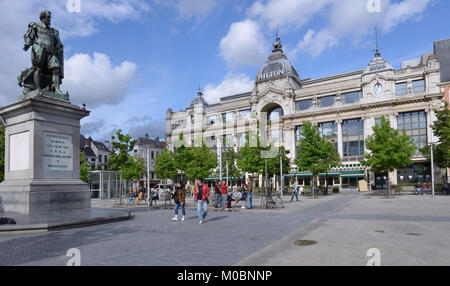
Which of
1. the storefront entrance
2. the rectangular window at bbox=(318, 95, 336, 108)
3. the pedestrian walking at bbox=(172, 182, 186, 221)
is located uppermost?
the rectangular window at bbox=(318, 95, 336, 108)

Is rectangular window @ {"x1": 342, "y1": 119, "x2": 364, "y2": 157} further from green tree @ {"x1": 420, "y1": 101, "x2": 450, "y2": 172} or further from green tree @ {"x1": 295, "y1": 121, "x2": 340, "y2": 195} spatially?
green tree @ {"x1": 295, "y1": 121, "x2": 340, "y2": 195}

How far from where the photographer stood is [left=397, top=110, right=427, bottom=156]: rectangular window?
4844 centimetres

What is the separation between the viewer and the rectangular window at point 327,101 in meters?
57.8

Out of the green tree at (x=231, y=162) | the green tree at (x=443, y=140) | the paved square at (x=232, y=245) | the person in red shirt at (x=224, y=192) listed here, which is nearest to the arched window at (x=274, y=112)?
the green tree at (x=231, y=162)

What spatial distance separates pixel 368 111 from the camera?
2085 inches

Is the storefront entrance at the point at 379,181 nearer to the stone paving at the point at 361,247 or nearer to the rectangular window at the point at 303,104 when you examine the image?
the rectangular window at the point at 303,104

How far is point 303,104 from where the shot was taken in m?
60.9

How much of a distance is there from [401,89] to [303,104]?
16.9 meters

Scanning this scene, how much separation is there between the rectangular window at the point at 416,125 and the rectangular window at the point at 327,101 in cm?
1142

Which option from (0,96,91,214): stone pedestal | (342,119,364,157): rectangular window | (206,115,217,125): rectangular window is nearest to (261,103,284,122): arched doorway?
(342,119,364,157): rectangular window

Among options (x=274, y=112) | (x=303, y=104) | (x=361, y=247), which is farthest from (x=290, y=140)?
(x=361, y=247)

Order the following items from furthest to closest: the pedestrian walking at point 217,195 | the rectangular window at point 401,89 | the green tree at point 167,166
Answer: the rectangular window at point 401,89
the green tree at point 167,166
the pedestrian walking at point 217,195

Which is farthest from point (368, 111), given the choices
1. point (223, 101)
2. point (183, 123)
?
point (183, 123)

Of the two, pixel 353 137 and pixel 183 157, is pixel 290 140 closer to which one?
pixel 353 137
